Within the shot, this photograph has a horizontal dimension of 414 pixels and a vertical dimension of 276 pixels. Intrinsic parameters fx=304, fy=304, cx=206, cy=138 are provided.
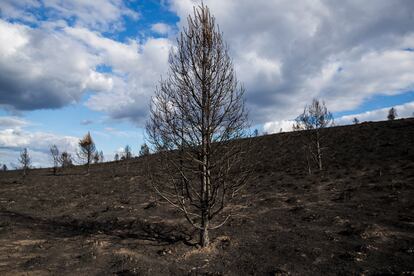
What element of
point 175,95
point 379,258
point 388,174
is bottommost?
point 379,258

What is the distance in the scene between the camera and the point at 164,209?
19.2m

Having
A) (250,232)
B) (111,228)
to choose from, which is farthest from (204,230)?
(111,228)

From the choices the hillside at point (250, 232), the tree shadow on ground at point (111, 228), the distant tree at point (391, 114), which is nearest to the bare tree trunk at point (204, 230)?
the hillside at point (250, 232)

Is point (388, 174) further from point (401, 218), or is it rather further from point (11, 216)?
point (11, 216)

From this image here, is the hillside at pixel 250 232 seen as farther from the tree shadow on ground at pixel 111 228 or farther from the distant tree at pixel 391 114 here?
the distant tree at pixel 391 114

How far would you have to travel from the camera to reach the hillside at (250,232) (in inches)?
390

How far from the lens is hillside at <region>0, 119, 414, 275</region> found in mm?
9898

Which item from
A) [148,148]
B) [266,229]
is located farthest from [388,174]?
[148,148]

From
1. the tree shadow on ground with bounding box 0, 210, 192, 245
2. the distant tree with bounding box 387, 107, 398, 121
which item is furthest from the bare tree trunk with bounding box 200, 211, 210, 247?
the distant tree with bounding box 387, 107, 398, 121

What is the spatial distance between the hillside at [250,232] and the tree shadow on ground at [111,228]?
0.18 feet

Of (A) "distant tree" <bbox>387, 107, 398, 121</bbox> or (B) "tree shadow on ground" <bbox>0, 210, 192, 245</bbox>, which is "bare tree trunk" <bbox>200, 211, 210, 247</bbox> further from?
(A) "distant tree" <bbox>387, 107, 398, 121</bbox>

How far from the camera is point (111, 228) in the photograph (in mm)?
15758

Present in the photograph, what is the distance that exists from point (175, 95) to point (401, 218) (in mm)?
11061

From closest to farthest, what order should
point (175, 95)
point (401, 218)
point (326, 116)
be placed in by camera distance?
point (175, 95)
point (401, 218)
point (326, 116)
